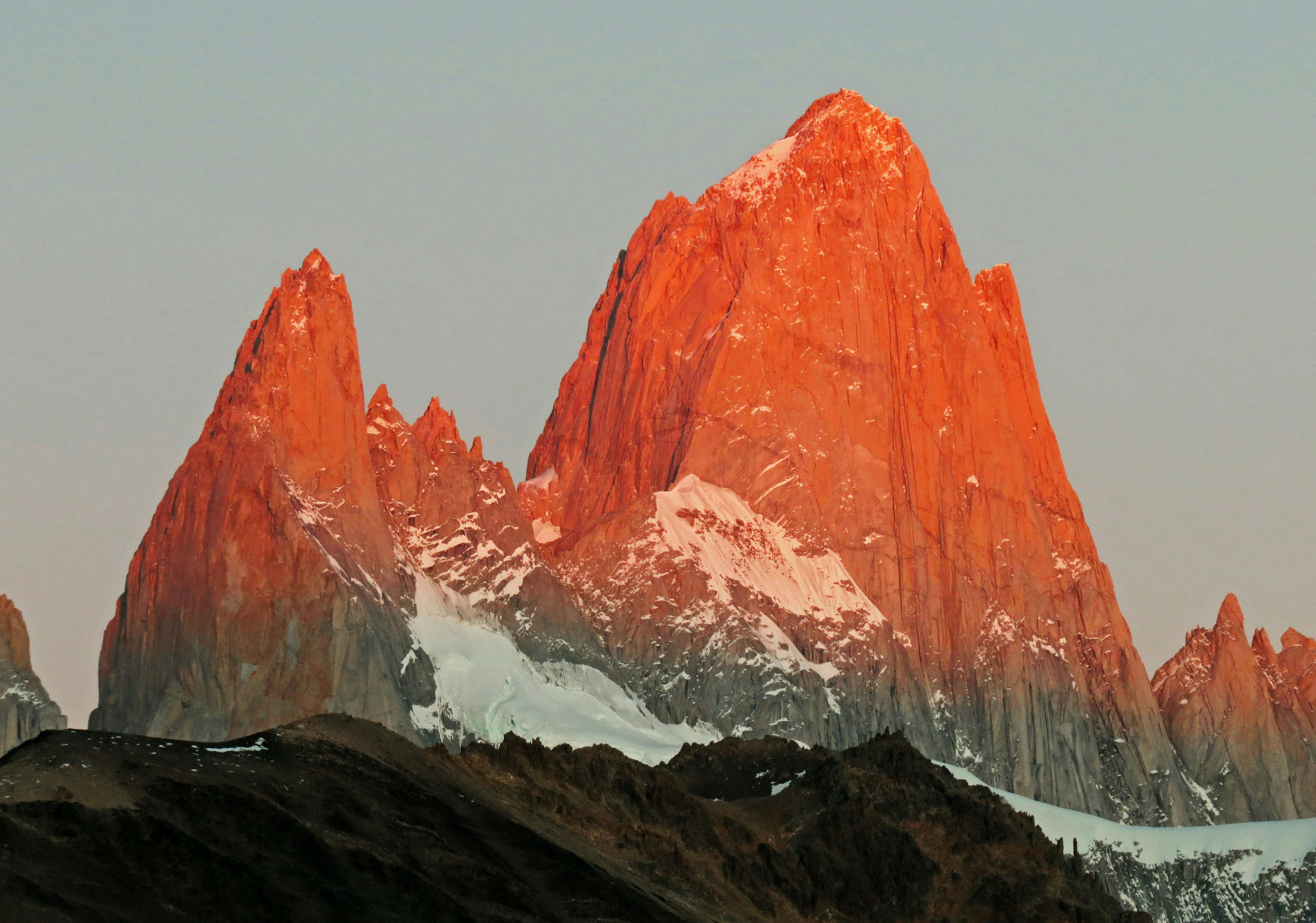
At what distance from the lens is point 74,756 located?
80.1 metres

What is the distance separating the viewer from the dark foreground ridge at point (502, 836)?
245 feet

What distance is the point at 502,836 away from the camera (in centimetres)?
9431

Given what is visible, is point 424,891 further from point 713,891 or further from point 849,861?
point 849,861

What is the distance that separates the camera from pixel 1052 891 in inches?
4651

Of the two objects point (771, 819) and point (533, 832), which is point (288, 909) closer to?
point (533, 832)

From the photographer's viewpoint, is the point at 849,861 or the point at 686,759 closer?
the point at 849,861

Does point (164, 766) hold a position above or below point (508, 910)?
above

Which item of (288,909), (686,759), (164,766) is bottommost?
(288,909)

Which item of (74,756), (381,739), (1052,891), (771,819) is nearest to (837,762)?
(771,819)

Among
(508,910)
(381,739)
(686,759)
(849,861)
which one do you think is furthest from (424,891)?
(686,759)

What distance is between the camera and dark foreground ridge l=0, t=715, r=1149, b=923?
2940 inches

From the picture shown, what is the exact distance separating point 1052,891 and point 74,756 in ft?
183

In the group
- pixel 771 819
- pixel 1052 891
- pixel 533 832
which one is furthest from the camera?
pixel 771 819

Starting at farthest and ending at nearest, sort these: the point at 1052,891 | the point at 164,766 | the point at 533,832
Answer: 1. the point at 1052,891
2. the point at 533,832
3. the point at 164,766
